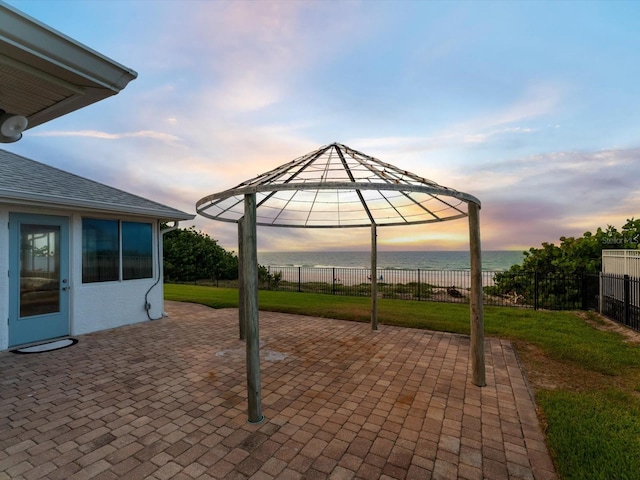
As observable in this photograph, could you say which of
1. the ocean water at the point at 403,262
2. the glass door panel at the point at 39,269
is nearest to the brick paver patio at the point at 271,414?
the glass door panel at the point at 39,269

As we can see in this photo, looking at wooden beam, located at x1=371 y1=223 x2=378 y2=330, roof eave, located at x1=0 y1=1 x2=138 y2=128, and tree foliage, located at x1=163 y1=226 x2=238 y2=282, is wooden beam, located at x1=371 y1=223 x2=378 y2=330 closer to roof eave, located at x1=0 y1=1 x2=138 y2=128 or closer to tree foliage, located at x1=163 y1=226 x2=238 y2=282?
roof eave, located at x1=0 y1=1 x2=138 y2=128

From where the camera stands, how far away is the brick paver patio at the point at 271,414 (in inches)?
92.4

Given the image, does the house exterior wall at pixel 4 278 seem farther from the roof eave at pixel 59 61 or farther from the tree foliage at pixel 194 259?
the tree foliage at pixel 194 259

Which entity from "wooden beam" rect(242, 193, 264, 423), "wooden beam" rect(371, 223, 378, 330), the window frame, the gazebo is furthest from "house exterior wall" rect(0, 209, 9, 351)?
"wooden beam" rect(371, 223, 378, 330)

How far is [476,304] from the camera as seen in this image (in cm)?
395

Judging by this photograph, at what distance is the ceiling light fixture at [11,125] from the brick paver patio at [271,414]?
2678 mm

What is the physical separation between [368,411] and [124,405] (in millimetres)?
2732

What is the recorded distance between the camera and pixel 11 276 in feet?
17.1

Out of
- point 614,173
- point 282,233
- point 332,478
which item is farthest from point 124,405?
point 614,173

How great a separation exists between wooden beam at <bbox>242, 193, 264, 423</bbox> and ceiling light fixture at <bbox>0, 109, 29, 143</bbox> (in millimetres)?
1937

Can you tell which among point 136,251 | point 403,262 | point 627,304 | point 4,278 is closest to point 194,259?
point 136,251

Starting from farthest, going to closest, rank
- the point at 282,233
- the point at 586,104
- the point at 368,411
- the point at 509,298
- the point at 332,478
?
1. the point at 509,298
2. the point at 282,233
3. the point at 586,104
4. the point at 368,411
5. the point at 332,478

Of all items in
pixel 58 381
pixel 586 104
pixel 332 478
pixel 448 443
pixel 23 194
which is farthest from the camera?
pixel 586 104

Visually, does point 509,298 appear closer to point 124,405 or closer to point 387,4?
point 387,4
